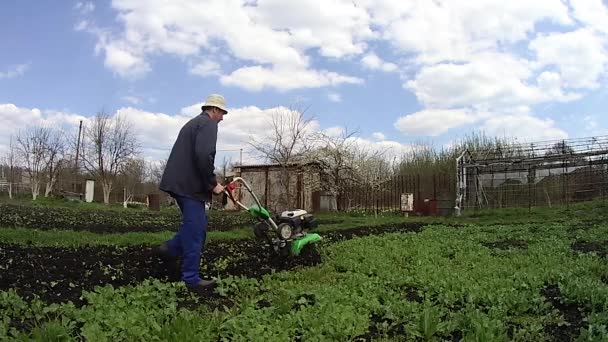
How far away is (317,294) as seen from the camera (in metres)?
4.50

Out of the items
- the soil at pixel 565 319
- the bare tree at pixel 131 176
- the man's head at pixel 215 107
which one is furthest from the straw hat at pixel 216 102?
the bare tree at pixel 131 176

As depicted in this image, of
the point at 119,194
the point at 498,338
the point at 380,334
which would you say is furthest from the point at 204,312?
the point at 119,194

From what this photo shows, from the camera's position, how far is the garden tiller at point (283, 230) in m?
6.62

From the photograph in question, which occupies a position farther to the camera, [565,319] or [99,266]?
[99,266]

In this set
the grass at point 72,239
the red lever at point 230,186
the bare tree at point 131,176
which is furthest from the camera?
the bare tree at point 131,176

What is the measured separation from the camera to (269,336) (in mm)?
3344

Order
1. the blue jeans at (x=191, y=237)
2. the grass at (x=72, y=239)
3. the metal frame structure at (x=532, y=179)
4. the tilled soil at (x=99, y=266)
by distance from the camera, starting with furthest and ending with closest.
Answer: the metal frame structure at (x=532, y=179) → the grass at (x=72, y=239) → the blue jeans at (x=191, y=237) → the tilled soil at (x=99, y=266)

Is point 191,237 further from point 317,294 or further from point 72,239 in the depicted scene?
point 72,239

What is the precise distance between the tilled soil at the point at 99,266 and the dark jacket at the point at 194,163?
0.93 metres

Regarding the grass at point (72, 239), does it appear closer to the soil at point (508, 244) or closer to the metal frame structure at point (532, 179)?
the soil at point (508, 244)

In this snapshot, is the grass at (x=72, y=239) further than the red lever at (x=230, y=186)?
Yes

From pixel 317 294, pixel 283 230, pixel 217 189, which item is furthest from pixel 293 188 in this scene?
pixel 317 294

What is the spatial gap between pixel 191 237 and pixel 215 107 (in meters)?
1.43

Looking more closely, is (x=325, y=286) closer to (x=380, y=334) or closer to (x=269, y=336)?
(x=380, y=334)
